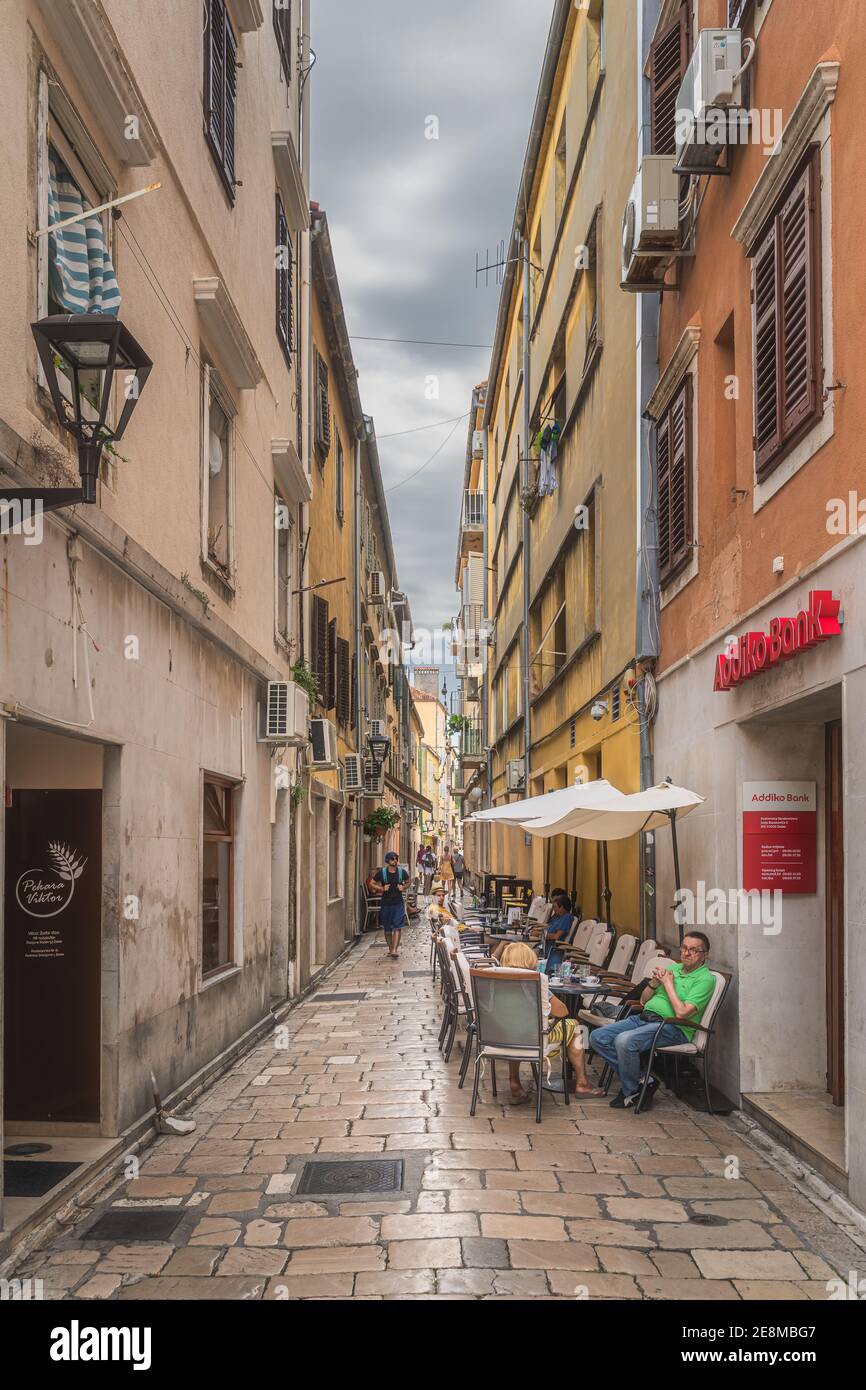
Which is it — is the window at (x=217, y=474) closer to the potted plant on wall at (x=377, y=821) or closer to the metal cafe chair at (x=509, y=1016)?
the metal cafe chair at (x=509, y=1016)

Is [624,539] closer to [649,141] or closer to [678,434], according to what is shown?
[678,434]

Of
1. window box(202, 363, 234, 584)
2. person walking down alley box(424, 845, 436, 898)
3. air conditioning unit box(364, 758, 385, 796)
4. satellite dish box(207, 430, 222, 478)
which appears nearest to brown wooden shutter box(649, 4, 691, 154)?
window box(202, 363, 234, 584)

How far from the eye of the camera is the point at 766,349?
313 inches

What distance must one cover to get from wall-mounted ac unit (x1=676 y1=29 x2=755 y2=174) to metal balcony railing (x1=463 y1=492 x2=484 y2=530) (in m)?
33.2

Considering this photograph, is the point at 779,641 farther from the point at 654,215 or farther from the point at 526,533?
the point at 526,533

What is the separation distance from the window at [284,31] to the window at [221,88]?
366 centimetres

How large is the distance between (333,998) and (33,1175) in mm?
8944

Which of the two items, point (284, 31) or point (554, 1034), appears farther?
point (284, 31)

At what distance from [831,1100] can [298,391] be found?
11.7m

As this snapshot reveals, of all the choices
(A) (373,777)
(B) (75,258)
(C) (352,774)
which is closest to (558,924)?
(C) (352,774)

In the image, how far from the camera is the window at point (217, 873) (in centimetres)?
1043

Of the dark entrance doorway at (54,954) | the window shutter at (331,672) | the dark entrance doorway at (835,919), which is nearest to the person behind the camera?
the dark entrance doorway at (54,954)

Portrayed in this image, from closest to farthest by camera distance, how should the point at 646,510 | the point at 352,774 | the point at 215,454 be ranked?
the point at 215,454 → the point at 646,510 → the point at 352,774

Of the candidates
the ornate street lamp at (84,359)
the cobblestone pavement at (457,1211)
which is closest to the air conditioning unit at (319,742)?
the cobblestone pavement at (457,1211)
